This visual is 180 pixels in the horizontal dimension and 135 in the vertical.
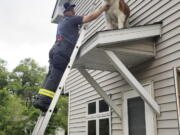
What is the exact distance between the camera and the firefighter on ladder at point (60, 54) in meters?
3.02

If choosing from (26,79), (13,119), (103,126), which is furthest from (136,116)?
(26,79)

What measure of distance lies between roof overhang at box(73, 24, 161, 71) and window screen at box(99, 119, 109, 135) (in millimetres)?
1815

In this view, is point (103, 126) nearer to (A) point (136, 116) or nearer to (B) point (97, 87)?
(B) point (97, 87)

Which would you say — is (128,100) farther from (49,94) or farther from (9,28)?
(9,28)

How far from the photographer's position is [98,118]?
19.8 feet

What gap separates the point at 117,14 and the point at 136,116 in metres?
1.80

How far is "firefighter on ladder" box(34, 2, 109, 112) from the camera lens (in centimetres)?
302

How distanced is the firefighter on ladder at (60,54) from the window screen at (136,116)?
5.11 ft

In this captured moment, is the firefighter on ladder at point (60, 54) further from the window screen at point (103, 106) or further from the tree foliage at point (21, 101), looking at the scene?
the tree foliage at point (21, 101)

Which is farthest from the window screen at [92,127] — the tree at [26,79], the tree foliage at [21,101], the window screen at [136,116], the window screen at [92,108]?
the tree at [26,79]

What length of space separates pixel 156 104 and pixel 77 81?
4.26 meters

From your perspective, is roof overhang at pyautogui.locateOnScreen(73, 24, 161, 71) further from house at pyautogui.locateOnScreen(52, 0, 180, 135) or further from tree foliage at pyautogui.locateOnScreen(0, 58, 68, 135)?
tree foliage at pyautogui.locateOnScreen(0, 58, 68, 135)

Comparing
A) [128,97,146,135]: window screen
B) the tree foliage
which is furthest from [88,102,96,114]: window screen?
the tree foliage

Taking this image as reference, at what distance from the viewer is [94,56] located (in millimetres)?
4129
